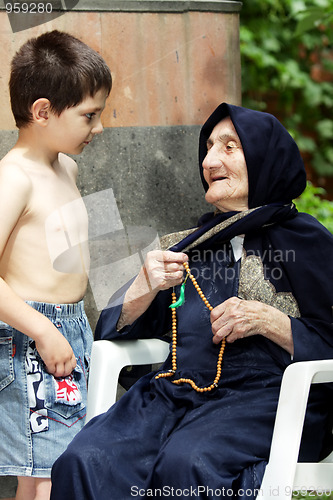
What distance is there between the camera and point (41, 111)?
2488mm

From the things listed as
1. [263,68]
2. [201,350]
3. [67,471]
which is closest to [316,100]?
[263,68]

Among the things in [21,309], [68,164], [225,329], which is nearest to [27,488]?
[21,309]

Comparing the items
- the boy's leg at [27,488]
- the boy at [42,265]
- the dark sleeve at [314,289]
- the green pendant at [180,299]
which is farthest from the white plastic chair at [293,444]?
the boy's leg at [27,488]

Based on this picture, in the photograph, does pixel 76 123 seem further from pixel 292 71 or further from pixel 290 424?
pixel 292 71

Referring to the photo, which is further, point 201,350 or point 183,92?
point 183,92

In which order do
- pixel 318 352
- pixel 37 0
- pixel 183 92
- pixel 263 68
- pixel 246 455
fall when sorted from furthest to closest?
pixel 263 68
pixel 183 92
pixel 37 0
pixel 318 352
pixel 246 455

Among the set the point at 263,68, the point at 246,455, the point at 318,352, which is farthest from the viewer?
the point at 263,68

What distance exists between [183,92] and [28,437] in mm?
1604

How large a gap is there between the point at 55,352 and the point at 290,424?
789 mm

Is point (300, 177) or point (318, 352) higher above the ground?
point (300, 177)

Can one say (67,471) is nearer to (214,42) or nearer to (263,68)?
(214,42)

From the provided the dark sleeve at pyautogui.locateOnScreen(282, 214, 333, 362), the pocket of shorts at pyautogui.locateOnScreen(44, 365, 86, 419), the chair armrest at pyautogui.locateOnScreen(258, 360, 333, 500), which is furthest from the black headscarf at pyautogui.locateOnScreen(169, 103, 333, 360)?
the pocket of shorts at pyautogui.locateOnScreen(44, 365, 86, 419)

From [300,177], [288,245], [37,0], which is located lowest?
[288,245]

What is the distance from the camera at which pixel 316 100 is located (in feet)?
21.9
